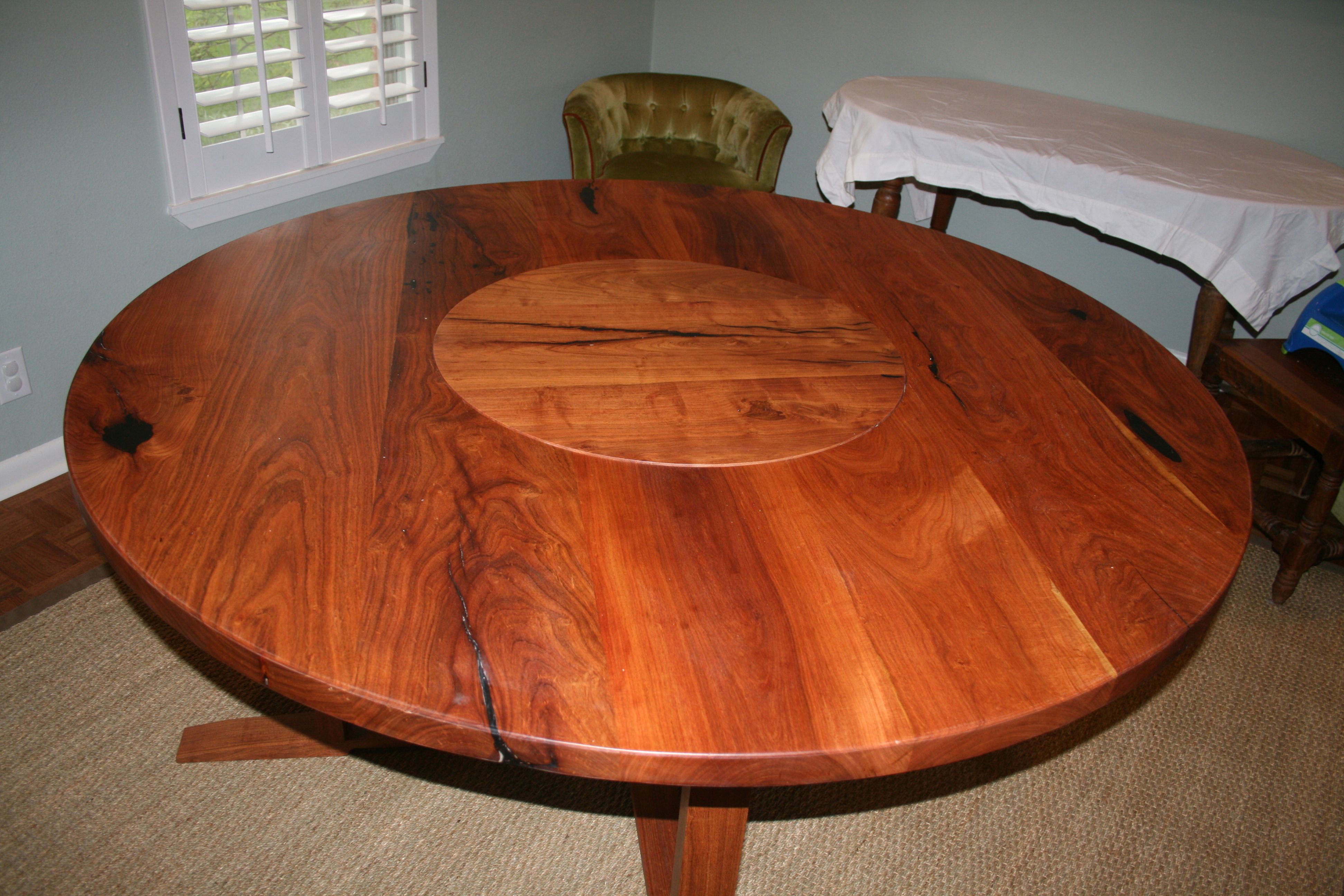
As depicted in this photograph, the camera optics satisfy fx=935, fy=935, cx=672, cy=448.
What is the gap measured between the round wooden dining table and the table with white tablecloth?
826 millimetres

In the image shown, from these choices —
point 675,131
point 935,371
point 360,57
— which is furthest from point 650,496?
point 675,131

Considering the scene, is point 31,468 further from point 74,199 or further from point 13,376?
point 74,199

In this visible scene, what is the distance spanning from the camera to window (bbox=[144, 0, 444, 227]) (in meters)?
2.10

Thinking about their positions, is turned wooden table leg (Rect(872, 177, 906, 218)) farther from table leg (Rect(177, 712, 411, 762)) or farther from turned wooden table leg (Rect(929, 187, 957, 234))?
table leg (Rect(177, 712, 411, 762))

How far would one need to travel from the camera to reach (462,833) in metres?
1.48

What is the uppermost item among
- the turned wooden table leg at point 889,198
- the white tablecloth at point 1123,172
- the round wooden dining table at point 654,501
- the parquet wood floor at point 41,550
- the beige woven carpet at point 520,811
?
the white tablecloth at point 1123,172

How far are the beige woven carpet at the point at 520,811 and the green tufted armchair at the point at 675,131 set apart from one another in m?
1.90

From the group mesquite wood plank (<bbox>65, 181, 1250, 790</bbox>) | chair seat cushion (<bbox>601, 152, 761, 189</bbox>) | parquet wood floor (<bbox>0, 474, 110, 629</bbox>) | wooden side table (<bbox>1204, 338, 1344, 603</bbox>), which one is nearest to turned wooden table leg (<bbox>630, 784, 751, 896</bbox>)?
mesquite wood plank (<bbox>65, 181, 1250, 790</bbox>)

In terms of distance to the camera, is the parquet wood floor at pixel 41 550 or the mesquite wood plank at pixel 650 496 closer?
the mesquite wood plank at pixel 650 496

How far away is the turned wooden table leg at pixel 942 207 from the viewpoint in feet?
9.69

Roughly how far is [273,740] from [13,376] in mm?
1045

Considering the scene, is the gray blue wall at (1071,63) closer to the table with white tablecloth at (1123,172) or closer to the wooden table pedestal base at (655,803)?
the table with white tablecloth at (1123,172)

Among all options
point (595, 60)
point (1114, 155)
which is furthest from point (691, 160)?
point (1114, 155)

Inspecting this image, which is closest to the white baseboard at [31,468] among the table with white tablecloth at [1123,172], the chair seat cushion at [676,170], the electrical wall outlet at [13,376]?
the electrical wall outlet at [13,376]
